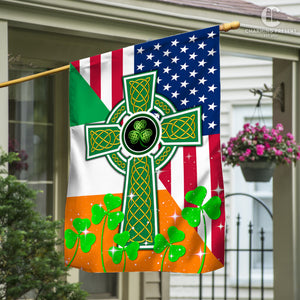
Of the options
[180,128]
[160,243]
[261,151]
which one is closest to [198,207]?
[160,243]

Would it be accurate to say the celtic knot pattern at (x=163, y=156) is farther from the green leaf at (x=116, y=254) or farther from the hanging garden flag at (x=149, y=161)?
the green leaf at (x=116, y=254)

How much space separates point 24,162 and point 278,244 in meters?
2.45

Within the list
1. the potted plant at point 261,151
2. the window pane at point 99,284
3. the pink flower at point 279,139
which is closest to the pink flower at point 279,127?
the potted plant at point 261,151

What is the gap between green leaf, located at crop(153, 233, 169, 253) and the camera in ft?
9.77

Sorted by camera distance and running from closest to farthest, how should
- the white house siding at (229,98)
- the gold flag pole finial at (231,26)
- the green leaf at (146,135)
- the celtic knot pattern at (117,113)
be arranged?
the gold flag pole finial at (231,26)
the green leaf at (146,135)
the celtic knot pattern at (117,113)
the white house siding at (229,98)

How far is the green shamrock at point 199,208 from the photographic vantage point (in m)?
2.88

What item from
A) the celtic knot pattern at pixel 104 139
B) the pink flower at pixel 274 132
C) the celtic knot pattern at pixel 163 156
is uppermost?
the pink flower at pixel 274 132

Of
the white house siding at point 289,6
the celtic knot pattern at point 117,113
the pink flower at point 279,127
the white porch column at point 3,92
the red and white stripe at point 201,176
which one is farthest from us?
the white house siding at point 289,6

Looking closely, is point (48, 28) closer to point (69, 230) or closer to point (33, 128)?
point (33, 128)

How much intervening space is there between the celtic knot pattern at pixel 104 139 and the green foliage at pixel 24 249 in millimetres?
951

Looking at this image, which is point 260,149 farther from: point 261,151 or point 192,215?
point 192,215

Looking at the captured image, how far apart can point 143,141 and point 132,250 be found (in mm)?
525

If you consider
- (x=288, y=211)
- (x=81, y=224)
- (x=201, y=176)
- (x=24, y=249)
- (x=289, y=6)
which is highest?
(x=289, y=6)

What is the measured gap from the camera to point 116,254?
3.08m
